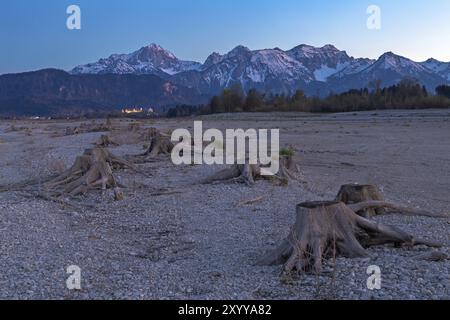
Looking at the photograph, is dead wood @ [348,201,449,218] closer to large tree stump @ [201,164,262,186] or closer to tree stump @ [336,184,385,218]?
tree stump @ [336,184,385,218]

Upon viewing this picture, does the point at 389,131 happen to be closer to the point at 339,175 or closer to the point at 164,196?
the point at 339,175

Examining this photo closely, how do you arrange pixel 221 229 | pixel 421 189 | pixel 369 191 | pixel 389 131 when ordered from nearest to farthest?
pixel 221 229, pixel 369 191, pixel 421 189, pixel 389 131

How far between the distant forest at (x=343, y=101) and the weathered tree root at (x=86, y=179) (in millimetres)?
45402

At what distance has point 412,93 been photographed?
2645 inches

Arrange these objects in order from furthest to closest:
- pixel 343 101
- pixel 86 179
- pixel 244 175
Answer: pixel 343 101, pixel 244 175, pixel 86 179

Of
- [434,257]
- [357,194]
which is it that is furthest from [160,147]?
[434,257]

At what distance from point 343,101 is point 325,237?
60.1 meters

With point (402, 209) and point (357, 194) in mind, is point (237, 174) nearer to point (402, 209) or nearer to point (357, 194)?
point (357, 194)

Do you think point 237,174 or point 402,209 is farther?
point 237,174

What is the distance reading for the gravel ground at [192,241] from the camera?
5641 mm

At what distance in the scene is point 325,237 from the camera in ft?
21.5

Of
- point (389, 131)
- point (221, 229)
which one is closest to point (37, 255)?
point (221, 229)

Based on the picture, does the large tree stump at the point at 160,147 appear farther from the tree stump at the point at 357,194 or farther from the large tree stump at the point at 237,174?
the tree stump at the point at 357,194

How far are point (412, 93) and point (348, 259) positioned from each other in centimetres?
6440
